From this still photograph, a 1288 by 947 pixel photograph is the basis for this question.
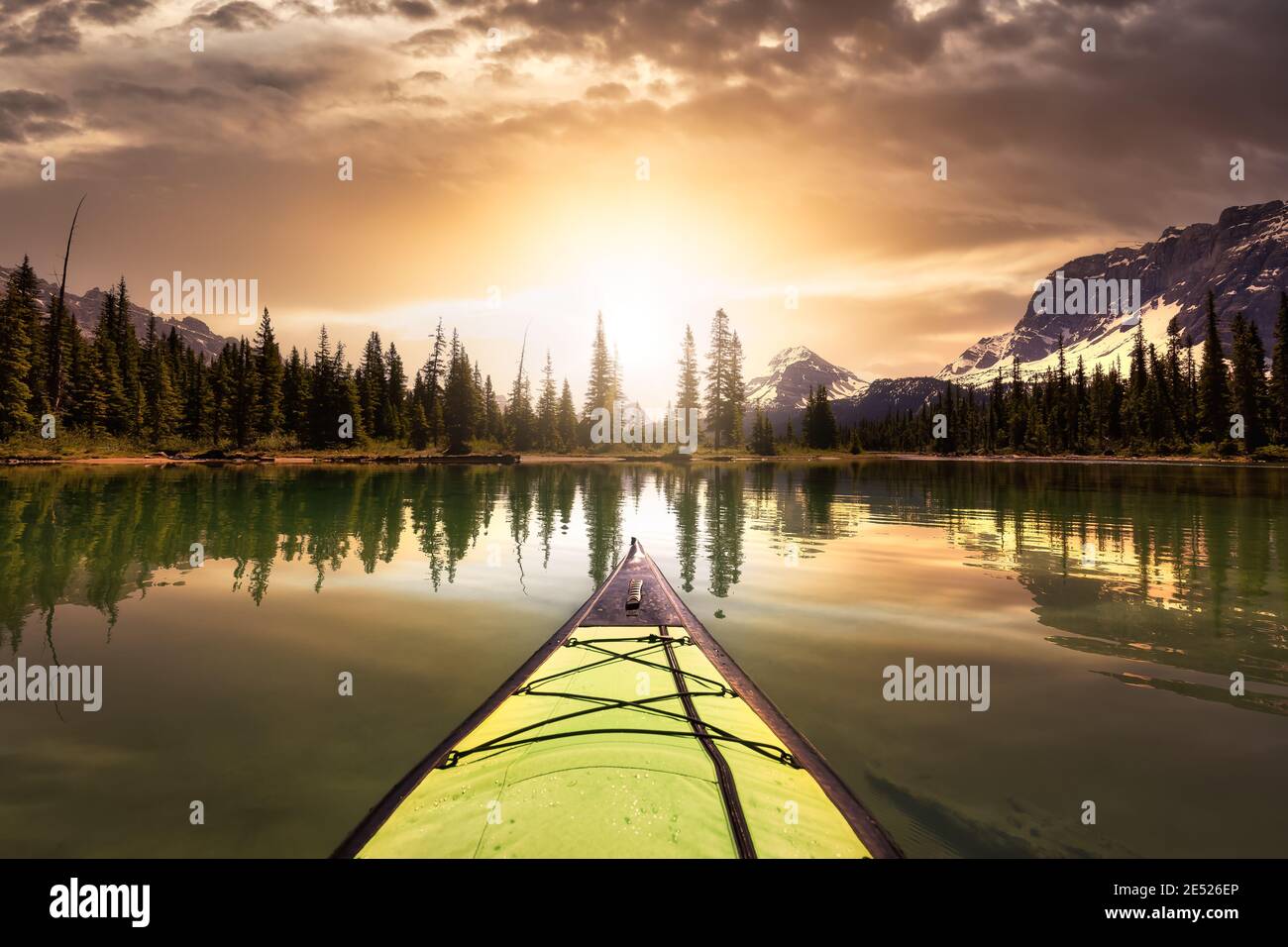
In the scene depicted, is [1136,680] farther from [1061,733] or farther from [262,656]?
[262,656]

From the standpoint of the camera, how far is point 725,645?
9094mm

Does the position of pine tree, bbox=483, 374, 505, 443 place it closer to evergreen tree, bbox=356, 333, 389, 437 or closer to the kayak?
evergreen tree, bbox=356, 333, 389, 437

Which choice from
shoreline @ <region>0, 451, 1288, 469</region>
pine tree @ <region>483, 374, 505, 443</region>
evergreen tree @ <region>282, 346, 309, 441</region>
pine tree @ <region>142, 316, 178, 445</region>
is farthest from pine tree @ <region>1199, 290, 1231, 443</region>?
pine tree @ <region>142, 316, 178, 445</region>

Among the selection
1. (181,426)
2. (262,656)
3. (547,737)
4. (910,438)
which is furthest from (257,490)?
(910,438)

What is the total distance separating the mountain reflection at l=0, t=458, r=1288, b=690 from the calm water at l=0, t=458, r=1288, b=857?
0.14 m

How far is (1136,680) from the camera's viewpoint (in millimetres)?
7496

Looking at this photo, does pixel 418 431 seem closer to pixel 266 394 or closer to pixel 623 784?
pixel 266 394

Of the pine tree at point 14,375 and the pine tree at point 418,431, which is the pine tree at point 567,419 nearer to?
the pine tree at point 418,431

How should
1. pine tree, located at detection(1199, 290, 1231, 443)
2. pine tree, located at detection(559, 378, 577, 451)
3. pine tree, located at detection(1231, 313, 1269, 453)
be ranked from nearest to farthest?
pine tree, located at detection(1231, 313, 1269, 453)
pine tree, located at detection(1199, 290, 1231, 443)
pine tree, located at detection(559, 378, 577, 451)

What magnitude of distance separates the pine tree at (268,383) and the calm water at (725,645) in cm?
5716

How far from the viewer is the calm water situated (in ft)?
15.6

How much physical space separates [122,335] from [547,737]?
98.6 metres

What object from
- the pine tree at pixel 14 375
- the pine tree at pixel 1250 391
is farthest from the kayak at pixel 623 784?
the pine tree at pixel 1250 391

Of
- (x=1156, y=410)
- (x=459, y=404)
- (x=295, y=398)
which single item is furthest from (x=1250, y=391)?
(x=295, y=398)
